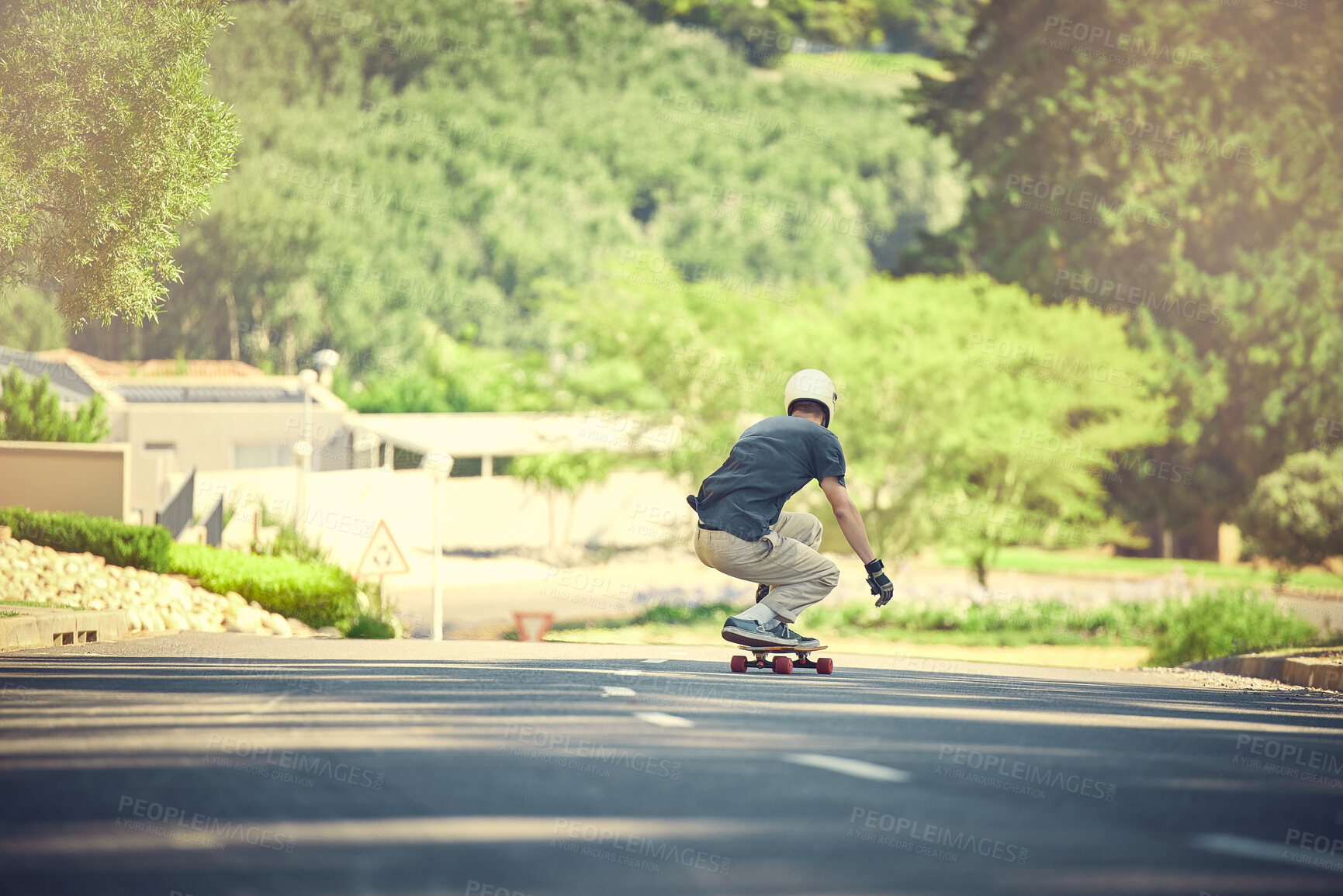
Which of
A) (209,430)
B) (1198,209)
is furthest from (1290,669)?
(209,430)

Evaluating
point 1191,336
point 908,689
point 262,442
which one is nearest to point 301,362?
point 262,442

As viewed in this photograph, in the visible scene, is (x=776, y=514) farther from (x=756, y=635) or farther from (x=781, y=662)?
(x=781, y=662)

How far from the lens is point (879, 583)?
8.56 metres

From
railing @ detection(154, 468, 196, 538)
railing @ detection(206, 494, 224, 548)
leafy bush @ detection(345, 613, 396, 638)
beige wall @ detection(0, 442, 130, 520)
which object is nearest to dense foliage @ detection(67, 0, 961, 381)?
railing @ detection(154, 468, 196, 538)

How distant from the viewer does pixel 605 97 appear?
382 ft

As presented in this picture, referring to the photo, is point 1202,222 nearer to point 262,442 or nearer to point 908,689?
point 262,442

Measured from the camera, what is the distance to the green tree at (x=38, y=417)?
32.6m

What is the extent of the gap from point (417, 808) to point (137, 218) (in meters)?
15.2

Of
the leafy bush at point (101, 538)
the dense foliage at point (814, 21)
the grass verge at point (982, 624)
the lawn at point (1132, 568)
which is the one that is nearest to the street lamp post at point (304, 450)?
the grass verge at point (982, 624)

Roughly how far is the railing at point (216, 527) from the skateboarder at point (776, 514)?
87.9 feet

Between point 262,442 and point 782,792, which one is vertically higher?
point 262,442

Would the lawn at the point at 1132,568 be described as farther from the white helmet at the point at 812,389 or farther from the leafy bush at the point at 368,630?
the white helmet at the point at 812,389

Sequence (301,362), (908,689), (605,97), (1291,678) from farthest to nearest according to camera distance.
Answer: (605,97) → (301,362) → (1291,678) → (908,689)

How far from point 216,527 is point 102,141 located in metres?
17.7
